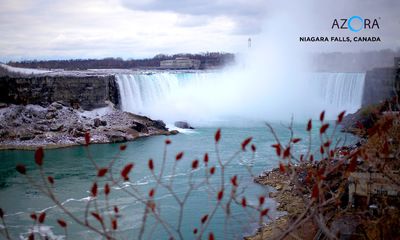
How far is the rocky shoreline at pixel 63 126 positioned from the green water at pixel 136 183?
2.86 ft

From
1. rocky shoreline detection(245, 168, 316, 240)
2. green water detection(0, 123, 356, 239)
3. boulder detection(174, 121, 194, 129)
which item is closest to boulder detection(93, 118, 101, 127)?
green water detection(0, 123, 356, 239)

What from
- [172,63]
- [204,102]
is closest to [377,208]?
[204,102]

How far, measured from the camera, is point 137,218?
26.2 ft

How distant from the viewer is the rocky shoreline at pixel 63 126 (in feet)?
52.5

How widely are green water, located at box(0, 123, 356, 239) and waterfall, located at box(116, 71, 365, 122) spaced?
210 inches

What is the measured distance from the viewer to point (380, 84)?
2017cm

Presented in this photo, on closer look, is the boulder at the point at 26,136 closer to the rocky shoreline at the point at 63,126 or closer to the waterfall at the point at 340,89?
the rocky shoreline at the point at 63,126

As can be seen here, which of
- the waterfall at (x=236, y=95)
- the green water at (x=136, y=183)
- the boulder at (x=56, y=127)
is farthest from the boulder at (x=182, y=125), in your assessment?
the boulder at (x=56, y=127)

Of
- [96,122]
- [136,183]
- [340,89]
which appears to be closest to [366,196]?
[136,183]

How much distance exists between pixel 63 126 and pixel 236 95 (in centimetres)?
1483

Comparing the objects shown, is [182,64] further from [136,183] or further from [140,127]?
[136,183]

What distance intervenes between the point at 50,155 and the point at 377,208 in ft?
39.4

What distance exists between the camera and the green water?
7551 mm

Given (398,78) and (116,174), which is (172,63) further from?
(116,174)
